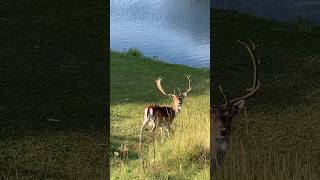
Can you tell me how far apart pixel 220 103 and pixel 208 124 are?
131 millimetres

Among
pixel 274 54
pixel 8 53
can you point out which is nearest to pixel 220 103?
pixel 274 54

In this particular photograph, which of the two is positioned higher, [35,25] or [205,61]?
[35,25]

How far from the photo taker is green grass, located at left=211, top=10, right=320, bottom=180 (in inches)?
124

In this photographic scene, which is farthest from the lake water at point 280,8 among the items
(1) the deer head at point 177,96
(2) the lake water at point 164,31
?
(1) the deer head at point 177,96

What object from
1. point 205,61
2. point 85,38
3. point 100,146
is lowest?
point 100,146

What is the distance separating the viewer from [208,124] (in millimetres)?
3137

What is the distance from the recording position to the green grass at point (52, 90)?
335 cm

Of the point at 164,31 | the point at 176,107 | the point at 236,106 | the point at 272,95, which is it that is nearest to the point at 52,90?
the point at 164,31

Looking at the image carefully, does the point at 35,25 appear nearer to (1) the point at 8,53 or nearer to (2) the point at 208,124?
(1) the point at 8,53

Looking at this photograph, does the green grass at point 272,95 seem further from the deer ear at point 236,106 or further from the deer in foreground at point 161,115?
the deer in foreground at point 161,115

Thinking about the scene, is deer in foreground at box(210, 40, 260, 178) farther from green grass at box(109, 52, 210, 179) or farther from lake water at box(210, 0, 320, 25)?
lake water at box(210, 0, 320, 25)

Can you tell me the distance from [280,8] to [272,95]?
96cm

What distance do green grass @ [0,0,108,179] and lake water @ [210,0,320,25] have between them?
969 mm

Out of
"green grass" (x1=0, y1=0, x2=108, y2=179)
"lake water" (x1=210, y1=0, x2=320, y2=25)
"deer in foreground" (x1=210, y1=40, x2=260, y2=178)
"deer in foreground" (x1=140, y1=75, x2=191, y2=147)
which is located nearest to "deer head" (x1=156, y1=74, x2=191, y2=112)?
"deer in foreground" (x1=140, y1=75, x2=191, y2=147)
